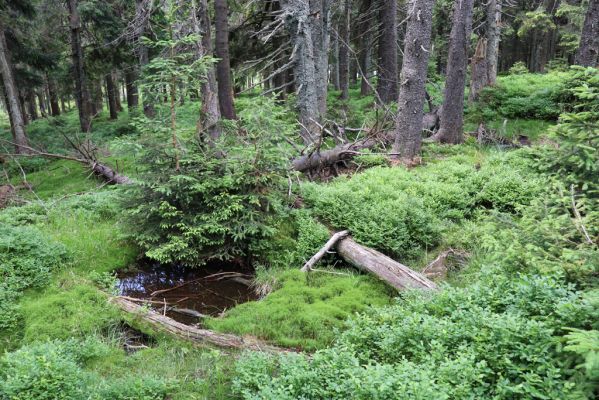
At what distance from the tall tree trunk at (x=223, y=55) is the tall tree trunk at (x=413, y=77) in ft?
16.2

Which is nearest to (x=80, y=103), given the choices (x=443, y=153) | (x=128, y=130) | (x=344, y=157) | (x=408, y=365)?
(x=128, y=130)

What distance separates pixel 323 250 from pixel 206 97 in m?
4.08

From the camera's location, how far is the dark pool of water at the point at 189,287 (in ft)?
19.8

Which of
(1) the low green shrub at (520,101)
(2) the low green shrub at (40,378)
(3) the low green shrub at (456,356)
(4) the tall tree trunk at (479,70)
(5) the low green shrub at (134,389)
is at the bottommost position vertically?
(5) the low green shrub at (134,389)

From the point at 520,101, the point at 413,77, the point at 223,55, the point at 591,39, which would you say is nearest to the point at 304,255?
the point at 413,77

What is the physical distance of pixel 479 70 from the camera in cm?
1695

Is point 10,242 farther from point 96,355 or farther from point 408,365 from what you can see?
point 408,365

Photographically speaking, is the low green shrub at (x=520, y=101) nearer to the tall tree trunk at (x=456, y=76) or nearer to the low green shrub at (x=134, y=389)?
the tall tree trunk at (x=456, y=76)

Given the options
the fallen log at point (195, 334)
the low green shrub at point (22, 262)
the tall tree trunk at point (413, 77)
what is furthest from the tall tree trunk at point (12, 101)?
the tall tree trunk at point (413, 77)

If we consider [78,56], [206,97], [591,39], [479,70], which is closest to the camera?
[206,97]

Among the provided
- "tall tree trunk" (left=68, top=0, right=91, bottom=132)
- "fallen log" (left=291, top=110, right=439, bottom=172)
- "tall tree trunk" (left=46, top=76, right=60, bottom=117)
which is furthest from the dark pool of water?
"tall tree trunk" (left=46, top=76, right=60, bottom=117)

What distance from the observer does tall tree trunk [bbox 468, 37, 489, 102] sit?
16.5m

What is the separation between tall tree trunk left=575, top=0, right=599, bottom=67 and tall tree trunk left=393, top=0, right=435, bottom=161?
6.01 m

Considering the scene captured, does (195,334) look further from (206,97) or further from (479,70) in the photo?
(479,70)
